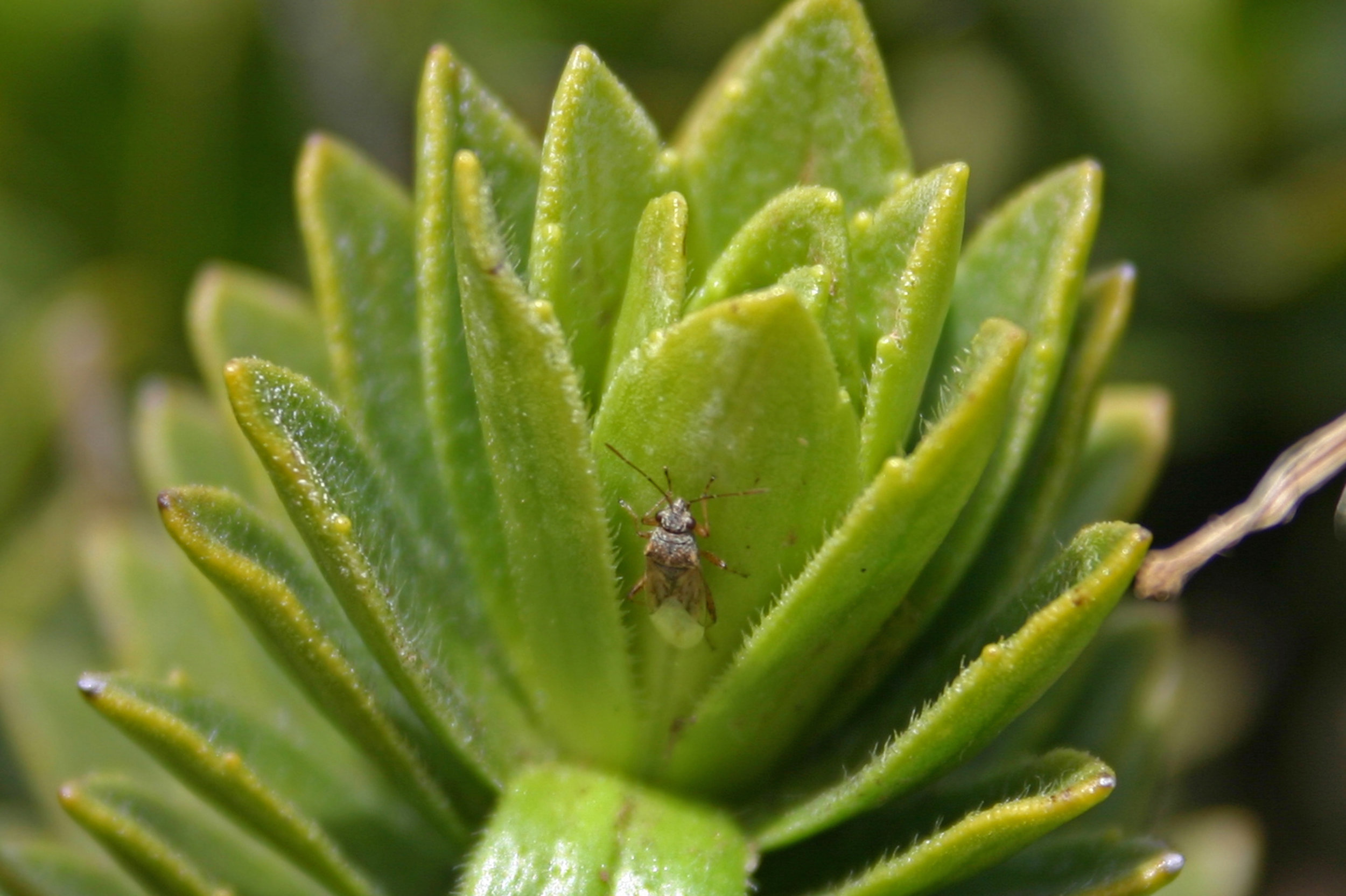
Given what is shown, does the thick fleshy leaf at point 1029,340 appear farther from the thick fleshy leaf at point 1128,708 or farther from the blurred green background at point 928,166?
the blurred green background at point 928,166

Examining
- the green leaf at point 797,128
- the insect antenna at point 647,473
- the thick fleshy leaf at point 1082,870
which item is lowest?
the thick fleshy leaf at point 1082,870

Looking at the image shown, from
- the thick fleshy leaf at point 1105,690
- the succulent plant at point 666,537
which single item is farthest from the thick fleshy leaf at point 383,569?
Result: the thick fleshy leaf at point 1105,690

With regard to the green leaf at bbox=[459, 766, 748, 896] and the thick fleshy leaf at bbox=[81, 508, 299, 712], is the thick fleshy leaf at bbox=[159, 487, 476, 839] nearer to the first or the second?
the green leaf at bbox=[459, 766, 748, 896]

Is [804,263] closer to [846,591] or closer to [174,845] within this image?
[846,591]

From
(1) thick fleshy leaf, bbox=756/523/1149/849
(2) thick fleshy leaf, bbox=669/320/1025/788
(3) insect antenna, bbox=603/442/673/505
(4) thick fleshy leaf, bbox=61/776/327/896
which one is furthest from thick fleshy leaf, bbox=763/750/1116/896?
(4) thick fleshy leaf, bbox=61/776/327/896

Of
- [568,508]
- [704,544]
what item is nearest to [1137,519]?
[704,544]

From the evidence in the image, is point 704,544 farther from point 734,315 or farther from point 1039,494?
point 1039,494

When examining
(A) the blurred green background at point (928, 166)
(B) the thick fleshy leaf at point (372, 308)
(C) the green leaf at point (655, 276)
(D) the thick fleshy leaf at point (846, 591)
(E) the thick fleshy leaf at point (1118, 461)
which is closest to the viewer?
(D) the thick fleshy leaf at point (846, 591)

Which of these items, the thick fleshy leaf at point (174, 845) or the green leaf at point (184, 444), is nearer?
the thick fleshy leaf at point (174, 845)
